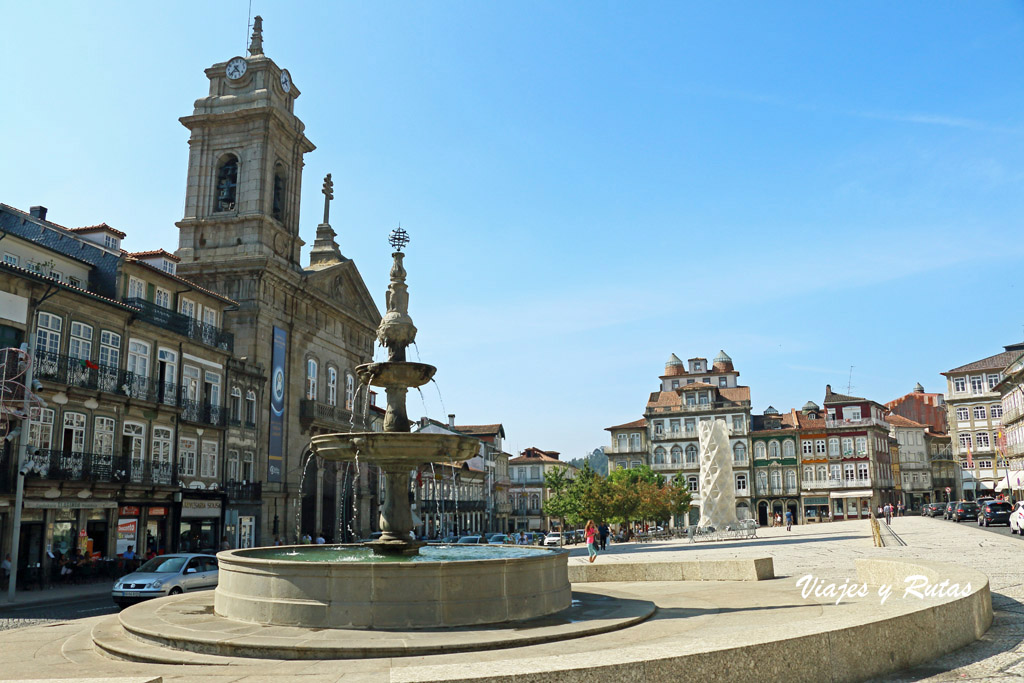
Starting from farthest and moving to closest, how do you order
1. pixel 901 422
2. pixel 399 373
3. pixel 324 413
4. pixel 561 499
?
1. pixel 901 422
2. pixel 561 499
3. pixel 324 413
4. pixel 399 373

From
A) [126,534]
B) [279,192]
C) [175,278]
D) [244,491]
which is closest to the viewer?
[126,534]

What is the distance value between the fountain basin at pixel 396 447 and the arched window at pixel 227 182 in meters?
39.8

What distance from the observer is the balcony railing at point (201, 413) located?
36.9 m

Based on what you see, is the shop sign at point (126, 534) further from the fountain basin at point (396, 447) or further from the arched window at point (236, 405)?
the fountain basin at point (396, 447)

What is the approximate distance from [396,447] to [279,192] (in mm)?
42908

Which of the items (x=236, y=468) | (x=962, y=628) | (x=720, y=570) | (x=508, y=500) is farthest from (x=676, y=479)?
(x=962, y=628)

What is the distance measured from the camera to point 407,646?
29.3 feet

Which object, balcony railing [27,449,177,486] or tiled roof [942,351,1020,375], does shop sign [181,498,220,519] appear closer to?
balcony railing [27,449,177,486]

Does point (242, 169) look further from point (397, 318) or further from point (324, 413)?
point (397, 318)

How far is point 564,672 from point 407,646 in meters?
3.14

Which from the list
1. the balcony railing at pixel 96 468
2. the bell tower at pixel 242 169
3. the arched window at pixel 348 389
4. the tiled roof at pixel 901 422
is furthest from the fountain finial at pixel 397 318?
the tiled roof at pixel 901 422

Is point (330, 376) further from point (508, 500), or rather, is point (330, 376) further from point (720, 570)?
point (508, 500)

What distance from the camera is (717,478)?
48.9 meters

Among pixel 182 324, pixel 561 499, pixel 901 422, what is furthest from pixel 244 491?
pixel 901 422
